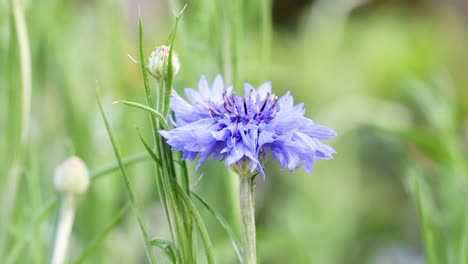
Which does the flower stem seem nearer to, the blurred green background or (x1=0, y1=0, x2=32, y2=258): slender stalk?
the blurred green background

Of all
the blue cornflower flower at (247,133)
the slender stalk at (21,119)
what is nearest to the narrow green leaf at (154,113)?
the blue cornflower flower at (247,133)

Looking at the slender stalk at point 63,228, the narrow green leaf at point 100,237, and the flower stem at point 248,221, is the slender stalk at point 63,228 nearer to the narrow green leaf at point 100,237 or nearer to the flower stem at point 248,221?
the narrow green leaf at point 100,237

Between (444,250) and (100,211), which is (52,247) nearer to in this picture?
(100,211)

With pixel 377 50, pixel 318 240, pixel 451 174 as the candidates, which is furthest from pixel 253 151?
pixel 377 50

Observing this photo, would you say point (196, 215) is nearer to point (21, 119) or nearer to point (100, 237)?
point (100, 237)

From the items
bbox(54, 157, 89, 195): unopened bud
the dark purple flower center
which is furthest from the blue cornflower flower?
bbox(54, 157, 89, 195): unopened bud

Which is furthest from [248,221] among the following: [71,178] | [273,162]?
[273,162]

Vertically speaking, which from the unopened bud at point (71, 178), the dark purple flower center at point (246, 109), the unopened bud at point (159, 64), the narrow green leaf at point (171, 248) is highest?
the unopened bud at point (159, 64)
